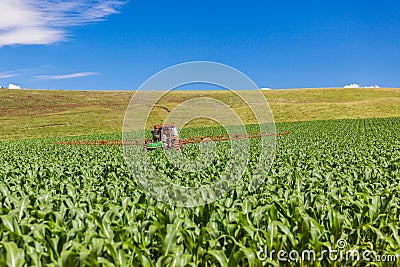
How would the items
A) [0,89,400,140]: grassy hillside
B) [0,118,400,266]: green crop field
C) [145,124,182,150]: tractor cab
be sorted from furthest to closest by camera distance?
[0,89,400,140]: grassy hillside, [145,124,182,150]: tractor cab, [0,118,400,266]: green crop field

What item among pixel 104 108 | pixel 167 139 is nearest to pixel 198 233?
pixel 167 139

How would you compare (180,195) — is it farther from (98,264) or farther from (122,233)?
(98,264)

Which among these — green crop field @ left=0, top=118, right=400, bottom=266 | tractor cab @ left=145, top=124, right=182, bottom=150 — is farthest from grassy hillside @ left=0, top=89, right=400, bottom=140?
green crop field @ left=0, top=118, right=400, bottom=266

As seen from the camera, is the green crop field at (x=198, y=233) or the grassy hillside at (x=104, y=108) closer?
the green crop field at (x=198, y=233)

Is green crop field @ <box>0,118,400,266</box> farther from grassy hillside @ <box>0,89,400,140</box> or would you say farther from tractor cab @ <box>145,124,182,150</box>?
grassy hillside @ <box>0,89,400,140</box>

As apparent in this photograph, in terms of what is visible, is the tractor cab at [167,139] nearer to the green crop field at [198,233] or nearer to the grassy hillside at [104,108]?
the green crop field at [198,233]

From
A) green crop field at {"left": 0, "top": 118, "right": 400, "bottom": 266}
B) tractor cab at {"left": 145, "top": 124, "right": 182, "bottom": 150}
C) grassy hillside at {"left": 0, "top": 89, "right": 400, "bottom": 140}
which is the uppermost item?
grassy hillside at {"left": 0, "top": 89, "right": 400, "bottom": 140}

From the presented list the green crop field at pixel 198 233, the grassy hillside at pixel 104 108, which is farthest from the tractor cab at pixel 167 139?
the grassy hillside at pixel 104 108

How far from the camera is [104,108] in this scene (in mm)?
87375

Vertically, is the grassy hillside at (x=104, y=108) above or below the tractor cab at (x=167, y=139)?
above

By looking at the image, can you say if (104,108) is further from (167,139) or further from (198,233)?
(198,233)

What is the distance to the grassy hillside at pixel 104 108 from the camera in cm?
6794

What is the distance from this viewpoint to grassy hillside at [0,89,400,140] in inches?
2675

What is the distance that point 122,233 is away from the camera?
18.9 feet
